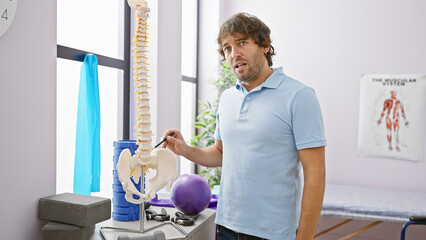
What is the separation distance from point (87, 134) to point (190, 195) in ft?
2.00

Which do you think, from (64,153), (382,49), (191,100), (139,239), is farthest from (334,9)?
(139,239)

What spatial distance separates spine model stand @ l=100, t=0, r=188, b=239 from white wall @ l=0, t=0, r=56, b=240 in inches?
11.6

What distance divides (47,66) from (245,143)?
2.73 feet

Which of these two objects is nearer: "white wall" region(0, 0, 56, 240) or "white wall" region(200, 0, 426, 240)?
"white wall" region(0, 0, 56, 240)

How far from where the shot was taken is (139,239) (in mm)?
1224

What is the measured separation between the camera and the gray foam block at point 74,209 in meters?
1.29

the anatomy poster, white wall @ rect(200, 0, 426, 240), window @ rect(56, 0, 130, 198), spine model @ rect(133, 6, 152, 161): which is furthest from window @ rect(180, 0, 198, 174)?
spine model @ rect(133, 6, 152, 161)

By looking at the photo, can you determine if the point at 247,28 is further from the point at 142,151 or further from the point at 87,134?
the point at 87,134

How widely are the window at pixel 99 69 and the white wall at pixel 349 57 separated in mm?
1794

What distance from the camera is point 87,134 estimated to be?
5.86 feet

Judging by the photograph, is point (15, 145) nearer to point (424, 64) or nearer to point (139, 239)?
point (139, 239)

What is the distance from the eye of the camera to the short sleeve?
126cm

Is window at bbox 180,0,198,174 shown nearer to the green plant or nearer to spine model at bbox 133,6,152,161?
the green plant

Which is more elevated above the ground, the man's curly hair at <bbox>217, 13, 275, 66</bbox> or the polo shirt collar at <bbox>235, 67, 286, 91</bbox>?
the man's curly hair at <bbox>217, 13, 275, 66</bbox>
